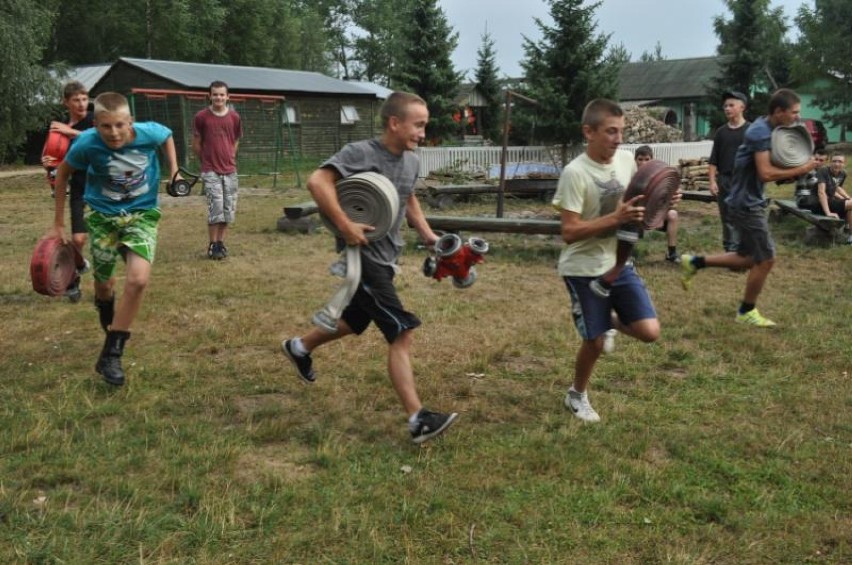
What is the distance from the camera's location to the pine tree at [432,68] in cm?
2625

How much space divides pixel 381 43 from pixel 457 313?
72842 mm

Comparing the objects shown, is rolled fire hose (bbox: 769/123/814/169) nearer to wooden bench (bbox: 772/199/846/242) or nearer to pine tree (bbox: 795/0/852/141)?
wooden bench (bbox: 772/199/846/242)

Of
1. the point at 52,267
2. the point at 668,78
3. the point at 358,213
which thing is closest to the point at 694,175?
the point at 52,267

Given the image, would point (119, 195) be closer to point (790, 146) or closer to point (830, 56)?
point (790, 146)

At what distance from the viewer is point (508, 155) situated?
21031 mm

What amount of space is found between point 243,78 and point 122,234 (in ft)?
92.0

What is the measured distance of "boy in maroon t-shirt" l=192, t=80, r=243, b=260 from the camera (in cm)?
950

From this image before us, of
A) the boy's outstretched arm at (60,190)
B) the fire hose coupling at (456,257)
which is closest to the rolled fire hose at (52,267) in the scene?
the boy's outstretched arm at (60,190)

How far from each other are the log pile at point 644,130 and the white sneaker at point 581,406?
71.7 ft

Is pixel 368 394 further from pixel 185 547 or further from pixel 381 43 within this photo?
pixel 381 43

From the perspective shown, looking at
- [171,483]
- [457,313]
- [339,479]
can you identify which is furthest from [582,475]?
[457,313]

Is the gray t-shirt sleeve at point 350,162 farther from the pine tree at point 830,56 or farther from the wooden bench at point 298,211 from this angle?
the pine tree at point 830,56

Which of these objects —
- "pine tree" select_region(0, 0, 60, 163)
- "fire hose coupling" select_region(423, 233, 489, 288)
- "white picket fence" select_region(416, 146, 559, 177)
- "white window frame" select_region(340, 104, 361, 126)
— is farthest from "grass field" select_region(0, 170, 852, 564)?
"white window frame" select_region(340, 104, 361, 126)

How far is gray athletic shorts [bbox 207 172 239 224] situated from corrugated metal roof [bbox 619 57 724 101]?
43618mm
